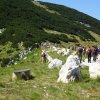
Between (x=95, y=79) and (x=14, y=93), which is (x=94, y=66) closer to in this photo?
(x=95, y=79)

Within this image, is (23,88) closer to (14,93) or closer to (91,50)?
(14,93)

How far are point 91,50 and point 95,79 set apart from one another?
19369 mm

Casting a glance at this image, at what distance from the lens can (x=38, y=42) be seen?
2972 inches

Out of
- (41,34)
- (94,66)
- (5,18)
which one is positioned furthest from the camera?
(5,18)

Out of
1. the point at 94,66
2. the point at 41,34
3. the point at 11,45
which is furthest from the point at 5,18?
the point at 94,66

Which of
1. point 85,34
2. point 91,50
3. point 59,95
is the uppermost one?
point 85,34

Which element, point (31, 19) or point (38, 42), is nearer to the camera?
point (38, 42)

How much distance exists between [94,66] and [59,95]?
6497 millimetres

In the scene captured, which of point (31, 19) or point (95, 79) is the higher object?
point (31, 19)

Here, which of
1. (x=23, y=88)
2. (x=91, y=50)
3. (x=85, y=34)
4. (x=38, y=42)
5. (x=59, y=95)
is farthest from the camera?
(x=85, y=34)

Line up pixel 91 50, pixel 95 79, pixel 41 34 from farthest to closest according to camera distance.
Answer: pixel 41 34, pixel 91 50, pixel 95 79

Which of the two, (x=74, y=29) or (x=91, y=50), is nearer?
(x=91, y=50)

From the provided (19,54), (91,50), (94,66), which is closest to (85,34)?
(19,54)

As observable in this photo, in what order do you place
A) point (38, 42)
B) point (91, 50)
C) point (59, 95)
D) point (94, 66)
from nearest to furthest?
1. point (59, 95)
2. point (94, 66)
3. point (91, 50)
4. point (38, 42)
